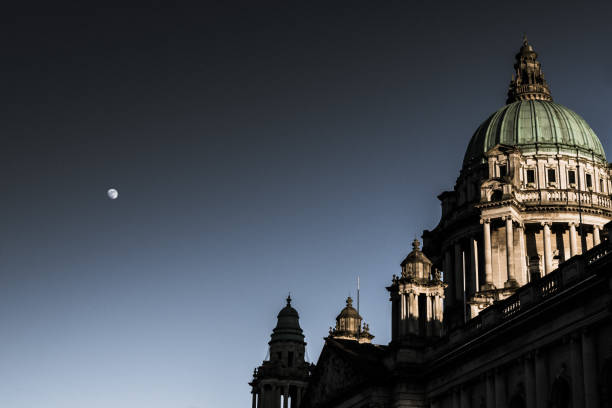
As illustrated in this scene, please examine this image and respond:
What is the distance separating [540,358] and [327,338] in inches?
1062

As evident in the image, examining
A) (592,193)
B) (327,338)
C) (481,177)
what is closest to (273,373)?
(327,338)

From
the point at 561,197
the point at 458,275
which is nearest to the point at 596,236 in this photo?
the point at 561,197

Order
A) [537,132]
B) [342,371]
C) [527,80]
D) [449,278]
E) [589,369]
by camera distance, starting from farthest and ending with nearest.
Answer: [527,80]
[537,132]
[449,278]
[342,371]
[589,369]

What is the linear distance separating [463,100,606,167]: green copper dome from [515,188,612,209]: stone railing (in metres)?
4.59

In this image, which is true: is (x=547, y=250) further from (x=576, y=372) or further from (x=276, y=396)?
(x=276, y=396)

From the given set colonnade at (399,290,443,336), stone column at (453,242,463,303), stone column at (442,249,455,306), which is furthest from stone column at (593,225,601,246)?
colonnade at (399,290,443,336)

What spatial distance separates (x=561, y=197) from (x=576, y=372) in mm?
36148

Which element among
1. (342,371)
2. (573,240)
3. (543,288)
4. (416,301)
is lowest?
(342,371)

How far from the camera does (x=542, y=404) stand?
38844 millimetres

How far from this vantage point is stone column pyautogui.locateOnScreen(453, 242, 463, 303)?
70.5 metres

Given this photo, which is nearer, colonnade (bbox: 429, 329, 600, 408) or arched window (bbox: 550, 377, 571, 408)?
colonnade (bbox: 429, 329, 600, 408)

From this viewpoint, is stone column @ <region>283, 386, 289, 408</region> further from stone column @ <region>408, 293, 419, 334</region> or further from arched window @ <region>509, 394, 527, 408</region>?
arched window @ <region>509, 394, 527, 408</region>

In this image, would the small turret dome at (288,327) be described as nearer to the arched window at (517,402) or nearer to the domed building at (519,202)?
the domed building at (519,202)

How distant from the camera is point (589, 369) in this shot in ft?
115
